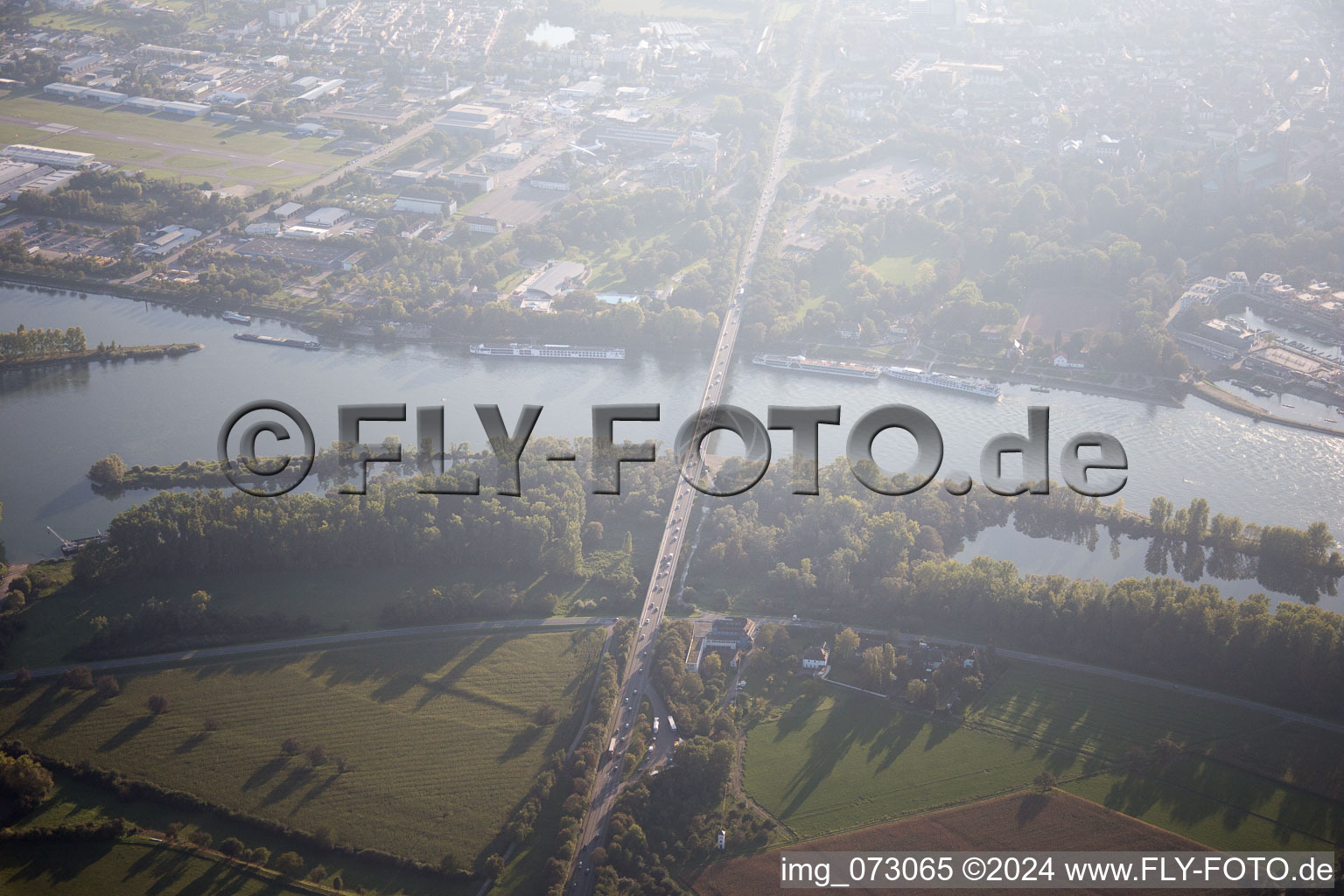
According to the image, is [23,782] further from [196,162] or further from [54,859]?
[196,162]

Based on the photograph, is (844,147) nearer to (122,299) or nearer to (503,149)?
(503,149)

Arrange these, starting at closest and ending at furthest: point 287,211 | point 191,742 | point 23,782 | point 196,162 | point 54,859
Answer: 1. point 54,859
2. point 23,782
3. point 191,742
4. point 287,211
5. point 196,162

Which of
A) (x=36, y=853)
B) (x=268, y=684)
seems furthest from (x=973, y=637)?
(x=36, y=853)

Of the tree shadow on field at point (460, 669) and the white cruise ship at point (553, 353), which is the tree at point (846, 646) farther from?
the white cruise ship at point (553, 353)

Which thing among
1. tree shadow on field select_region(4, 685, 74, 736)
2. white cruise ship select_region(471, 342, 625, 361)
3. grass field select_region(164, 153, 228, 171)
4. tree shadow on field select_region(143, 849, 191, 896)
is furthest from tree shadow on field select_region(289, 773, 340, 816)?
grass field select_region(164, 153, 228, 171)

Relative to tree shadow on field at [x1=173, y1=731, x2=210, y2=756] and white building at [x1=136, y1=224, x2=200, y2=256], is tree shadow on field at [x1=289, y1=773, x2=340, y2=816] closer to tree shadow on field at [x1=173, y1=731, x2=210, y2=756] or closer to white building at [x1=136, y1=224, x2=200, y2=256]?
tree shadow on field at [x1=173, y1=731, x2=210, y2=756]
